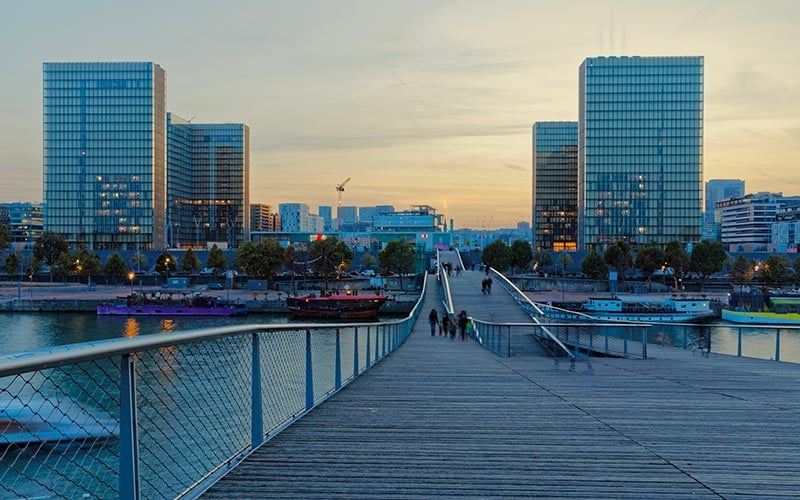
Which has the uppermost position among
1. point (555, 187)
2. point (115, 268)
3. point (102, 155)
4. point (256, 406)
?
point (102, 155)

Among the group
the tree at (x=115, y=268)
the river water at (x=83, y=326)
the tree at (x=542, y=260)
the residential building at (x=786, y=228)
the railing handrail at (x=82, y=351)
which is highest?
the residential building at (x=786, y=228)

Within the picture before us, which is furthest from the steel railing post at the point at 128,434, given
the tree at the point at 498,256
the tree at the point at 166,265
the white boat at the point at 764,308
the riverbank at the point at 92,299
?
the tree at the point at 498,256

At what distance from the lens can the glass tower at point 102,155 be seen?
122 m

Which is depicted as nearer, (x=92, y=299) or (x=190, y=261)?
(x=92, y=299)

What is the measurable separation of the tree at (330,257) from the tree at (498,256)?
2349 cm

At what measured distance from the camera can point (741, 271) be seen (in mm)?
82250

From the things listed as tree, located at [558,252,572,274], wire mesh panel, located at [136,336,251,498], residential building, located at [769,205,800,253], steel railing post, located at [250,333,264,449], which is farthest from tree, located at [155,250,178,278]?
residential building, located at [769,205,800,253]

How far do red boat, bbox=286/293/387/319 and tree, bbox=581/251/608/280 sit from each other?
36341 mm

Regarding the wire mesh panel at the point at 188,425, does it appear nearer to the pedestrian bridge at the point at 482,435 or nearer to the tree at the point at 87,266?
the pedestrian bridge at the point at 482,435

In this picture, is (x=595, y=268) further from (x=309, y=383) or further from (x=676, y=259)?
(x=309, y=383)

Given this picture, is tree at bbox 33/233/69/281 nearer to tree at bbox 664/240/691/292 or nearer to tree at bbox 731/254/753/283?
tree at bbox 664/240/691/292

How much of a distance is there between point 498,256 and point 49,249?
6744 centimetres

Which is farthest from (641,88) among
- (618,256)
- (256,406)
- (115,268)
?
(256,406)

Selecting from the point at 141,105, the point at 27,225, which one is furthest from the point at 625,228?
the point at 27,225
